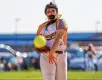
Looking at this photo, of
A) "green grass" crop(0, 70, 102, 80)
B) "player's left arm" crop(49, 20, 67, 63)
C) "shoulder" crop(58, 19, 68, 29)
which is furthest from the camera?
"green grass" crop(0, 70, 102, 80)

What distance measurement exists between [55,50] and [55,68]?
1.03 feet

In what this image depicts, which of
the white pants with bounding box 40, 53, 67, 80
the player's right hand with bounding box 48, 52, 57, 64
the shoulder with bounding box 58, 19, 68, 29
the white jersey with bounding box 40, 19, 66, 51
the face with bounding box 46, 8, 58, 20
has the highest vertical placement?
the face with bounding box 46, 8, 58, 20

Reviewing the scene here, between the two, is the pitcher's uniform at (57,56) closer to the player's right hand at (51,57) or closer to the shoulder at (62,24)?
the shoulder at (62,24)

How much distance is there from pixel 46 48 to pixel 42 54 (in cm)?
14

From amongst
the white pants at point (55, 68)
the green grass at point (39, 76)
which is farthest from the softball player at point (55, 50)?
the green grass at point (39, 76)

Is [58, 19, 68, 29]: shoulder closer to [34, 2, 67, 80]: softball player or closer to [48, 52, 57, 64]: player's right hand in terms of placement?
[34, 2, 67, 80]: softball player

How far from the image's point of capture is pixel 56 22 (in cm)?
811

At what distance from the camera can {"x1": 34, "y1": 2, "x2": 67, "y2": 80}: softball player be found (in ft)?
26.4

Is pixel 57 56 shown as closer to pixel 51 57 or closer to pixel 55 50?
pixel 55 50

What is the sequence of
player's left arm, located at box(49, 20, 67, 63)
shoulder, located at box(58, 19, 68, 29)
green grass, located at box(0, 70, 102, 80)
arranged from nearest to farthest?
1. player's left arm, located at box(49, 20, 67, 63)
2. shoulder, located at box(58, 19, 68, 29)
3. green grass, located at box(0, 70, 102, 80)

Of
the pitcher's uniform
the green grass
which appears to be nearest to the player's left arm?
the pitcher's uniform

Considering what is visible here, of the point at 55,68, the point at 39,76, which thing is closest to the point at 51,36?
the point at 55,68

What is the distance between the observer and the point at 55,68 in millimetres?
8109

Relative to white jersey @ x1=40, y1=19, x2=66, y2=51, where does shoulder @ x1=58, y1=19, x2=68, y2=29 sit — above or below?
above
